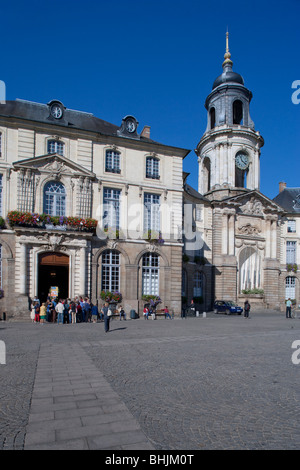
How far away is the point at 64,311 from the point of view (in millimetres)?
22500

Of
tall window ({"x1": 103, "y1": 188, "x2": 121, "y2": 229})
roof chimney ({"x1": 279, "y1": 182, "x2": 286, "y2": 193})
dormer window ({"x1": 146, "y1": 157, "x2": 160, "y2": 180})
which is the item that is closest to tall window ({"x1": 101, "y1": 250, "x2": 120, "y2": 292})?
tall window ({"x1": 103, "y1": 188, "x2": 121, "y2": 229})

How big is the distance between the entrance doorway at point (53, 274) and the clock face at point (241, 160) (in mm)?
28409

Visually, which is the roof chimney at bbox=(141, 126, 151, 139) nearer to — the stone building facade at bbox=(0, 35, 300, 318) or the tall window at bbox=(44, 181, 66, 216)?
the stone building facade at bbox=(0, 35, 300, 318)

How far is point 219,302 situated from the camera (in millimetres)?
37281

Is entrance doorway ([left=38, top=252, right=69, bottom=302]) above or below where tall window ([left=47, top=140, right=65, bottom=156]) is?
below

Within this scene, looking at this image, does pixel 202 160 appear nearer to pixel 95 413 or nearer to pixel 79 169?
pixel 79 169

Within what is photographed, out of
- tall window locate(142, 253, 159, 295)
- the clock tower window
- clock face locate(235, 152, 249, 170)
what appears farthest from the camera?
the clock tower window

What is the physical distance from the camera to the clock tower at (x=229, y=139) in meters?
45.2

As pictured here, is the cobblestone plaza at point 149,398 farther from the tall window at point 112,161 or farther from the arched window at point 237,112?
the arched window at point 237,112

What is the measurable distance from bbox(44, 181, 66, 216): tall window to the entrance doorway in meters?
2.86

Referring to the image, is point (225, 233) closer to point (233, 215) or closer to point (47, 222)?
point (233, 215)

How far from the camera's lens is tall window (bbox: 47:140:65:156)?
25125 mm

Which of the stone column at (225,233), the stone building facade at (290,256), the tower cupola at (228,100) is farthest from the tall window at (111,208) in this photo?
the stone building facade at (290,256)
